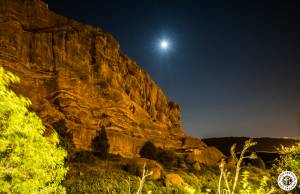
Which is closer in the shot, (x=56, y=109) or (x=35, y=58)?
(x=56, y=109)

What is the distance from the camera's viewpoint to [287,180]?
38.5 feet

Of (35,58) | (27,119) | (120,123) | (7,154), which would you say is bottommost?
(7,154)

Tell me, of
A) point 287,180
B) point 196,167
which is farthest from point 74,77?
point 287,180

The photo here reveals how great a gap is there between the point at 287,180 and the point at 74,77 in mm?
53417

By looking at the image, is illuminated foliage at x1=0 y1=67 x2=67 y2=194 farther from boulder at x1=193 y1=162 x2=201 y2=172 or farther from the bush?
boulder at x1=193 y1=162 x2=201 y2=172

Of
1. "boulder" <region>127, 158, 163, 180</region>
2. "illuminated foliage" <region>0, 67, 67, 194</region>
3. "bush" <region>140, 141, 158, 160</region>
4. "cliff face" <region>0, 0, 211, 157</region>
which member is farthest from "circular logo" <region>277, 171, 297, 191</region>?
"bush" <region>140, 141, 158, 160</region>

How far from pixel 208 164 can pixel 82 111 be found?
27296 millimetres

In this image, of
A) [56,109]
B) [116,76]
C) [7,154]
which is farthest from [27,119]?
[116,76]

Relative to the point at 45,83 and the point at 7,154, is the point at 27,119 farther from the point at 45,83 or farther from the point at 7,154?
the point at 45,83

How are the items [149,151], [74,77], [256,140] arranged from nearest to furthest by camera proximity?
1. [74,77]
2. [149,151]
3. [256,140]

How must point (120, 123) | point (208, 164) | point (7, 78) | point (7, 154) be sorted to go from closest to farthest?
point (7, 78)
point (7, 154)
point (120, 123)
point (208, 164)

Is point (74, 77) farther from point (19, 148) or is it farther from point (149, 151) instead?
point (19, 148)

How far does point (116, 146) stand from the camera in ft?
196

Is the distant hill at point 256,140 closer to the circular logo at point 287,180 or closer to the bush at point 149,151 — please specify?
the bush at point 149,151
